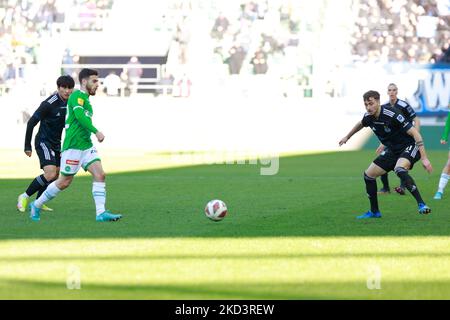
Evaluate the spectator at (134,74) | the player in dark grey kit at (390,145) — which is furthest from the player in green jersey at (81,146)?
the spectator at (134,74)

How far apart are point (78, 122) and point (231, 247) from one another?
3.05 meters

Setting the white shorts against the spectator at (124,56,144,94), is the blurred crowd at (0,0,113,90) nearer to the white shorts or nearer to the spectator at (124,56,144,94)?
the spectator at (124,56,144,94)

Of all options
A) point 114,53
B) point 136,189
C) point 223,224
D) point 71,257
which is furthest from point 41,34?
point 71,257

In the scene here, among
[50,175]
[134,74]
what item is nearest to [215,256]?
[50,175]

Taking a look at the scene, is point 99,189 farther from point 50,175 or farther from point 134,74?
point 134,74

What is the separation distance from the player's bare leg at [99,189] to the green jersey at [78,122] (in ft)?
0.91

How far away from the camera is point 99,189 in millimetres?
11617

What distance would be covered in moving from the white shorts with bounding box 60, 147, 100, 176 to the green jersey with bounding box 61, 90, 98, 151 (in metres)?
0.06

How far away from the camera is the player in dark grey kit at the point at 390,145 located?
40.0ft

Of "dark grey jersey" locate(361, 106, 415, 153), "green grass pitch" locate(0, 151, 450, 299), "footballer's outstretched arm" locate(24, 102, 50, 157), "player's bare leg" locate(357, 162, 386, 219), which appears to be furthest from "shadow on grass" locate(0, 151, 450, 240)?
"footballer's outstretched arm" locate(24, 102, 50, 157)

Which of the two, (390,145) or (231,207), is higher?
(390,145)

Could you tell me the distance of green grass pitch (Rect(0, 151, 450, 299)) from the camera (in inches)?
287

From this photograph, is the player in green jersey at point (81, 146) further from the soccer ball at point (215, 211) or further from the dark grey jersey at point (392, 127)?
the dark grey jersey at point (392, 127)
